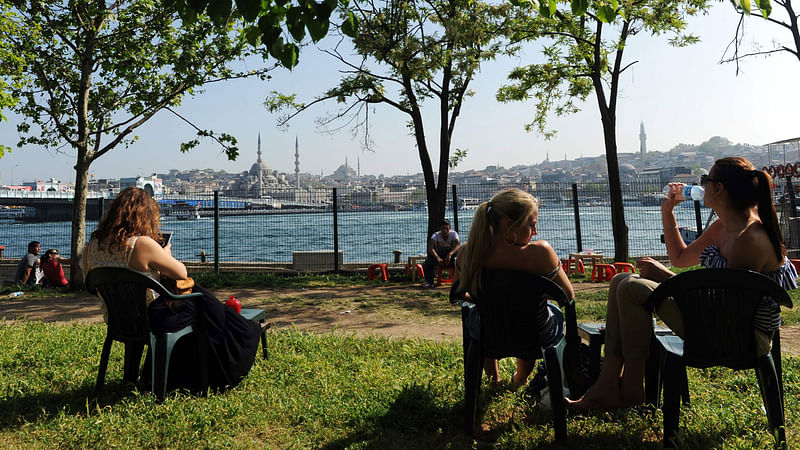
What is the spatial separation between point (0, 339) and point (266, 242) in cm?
1182

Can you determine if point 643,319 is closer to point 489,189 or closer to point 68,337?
point 68,337

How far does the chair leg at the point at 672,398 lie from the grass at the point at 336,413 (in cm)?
9

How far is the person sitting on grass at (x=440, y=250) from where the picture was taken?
1002cm

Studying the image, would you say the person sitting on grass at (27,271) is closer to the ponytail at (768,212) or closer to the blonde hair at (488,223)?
the blonde hair at (488,223)

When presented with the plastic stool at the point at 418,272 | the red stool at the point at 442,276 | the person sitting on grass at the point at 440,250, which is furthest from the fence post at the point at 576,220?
the plastic stool at the point at 418,272

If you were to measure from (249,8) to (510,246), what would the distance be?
1.90 m

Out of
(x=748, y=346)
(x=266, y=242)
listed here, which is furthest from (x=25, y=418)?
(x=266, y=242)

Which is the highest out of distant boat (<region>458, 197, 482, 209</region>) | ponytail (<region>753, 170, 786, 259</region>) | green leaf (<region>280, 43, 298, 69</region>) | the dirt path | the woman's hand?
green leaf (<region>280, 43, 298, 69</region>)

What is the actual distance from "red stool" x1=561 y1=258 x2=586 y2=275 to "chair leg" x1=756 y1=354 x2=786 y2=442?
8.39 m

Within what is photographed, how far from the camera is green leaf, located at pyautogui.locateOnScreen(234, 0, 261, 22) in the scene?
279 cm

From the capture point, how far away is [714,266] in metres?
2.84

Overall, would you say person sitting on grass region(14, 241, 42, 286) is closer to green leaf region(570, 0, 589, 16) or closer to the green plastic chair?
the green plastic chair

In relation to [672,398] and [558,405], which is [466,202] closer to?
[558,405]

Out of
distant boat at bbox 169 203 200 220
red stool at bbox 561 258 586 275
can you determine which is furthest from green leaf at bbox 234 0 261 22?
distant boat at bbox 169 203 200 220
